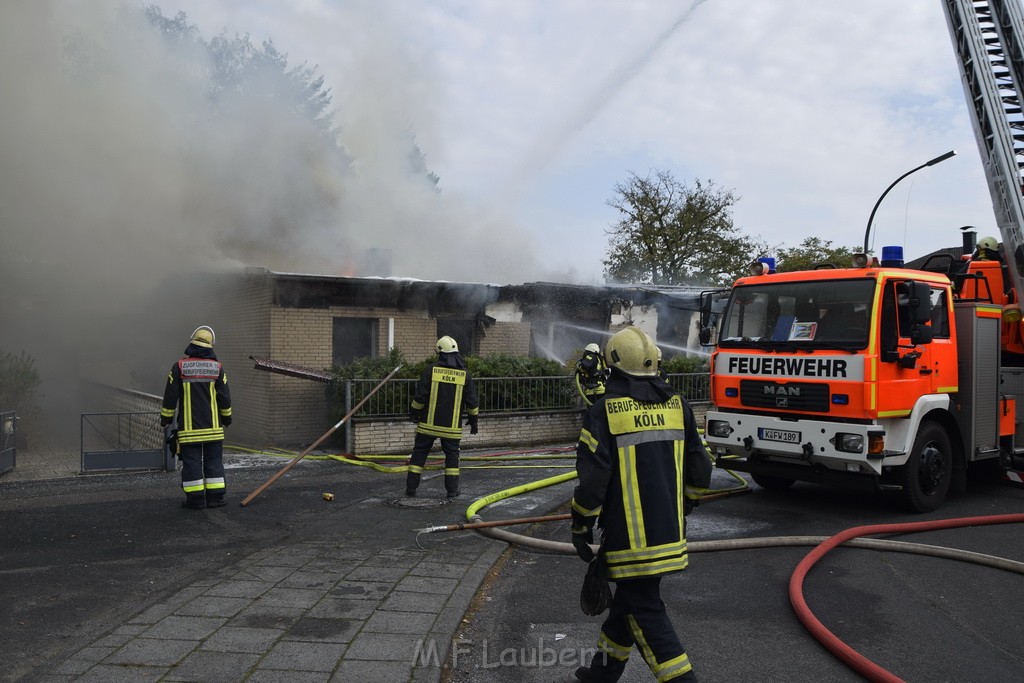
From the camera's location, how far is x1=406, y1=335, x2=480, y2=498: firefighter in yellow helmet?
799cm

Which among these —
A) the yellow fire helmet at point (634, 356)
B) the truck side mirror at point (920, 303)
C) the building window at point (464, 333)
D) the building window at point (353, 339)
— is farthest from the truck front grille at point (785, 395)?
the building window at point (353, 339)

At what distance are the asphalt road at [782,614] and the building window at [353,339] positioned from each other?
7795mm

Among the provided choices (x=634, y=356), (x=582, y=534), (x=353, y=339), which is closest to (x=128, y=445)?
(x=353, y=339)

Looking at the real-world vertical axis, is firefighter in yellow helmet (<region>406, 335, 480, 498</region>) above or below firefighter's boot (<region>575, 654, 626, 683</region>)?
above

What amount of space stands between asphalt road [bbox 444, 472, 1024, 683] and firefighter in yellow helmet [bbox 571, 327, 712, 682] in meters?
0.76

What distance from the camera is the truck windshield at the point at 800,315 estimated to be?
7.28m

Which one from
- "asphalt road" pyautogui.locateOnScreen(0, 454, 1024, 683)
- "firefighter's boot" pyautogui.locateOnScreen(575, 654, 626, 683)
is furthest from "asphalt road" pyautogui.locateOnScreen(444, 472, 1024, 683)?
"firefighter's boot" pyautogui.locateOnScreen(575, 654, 626, 683)

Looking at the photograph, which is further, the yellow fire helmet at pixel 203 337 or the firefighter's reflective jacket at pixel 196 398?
the yellow fire helmet at pixel 203 337

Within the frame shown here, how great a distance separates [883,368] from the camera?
707 centimetres

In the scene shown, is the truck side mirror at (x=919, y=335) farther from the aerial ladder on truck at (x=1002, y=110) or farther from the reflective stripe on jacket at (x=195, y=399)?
the reflective stripe on jacket at (x=195, y=399)

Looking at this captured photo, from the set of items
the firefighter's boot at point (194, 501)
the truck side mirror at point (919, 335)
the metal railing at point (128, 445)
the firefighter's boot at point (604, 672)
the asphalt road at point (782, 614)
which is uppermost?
the truck side mirror at point (919, 335)

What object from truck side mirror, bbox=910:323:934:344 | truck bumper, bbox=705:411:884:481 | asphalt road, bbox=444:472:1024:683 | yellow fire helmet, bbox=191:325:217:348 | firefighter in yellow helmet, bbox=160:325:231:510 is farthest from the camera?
Result: yellow fire helmet, bbox=191:325:217:348

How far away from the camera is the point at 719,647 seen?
14.0ft

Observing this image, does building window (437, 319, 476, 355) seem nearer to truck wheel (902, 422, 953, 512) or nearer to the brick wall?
the brick wall
